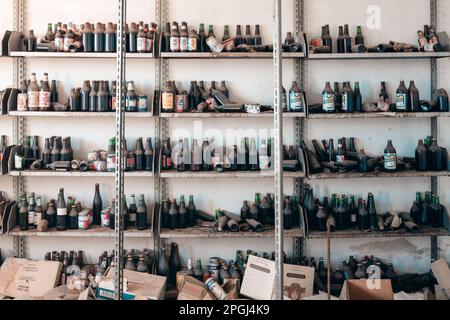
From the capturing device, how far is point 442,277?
404 centimetres

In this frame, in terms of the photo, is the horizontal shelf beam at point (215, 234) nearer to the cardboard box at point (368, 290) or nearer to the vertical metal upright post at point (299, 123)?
the vertical metal upright post at point (299, 123)

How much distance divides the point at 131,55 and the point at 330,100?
153 cm

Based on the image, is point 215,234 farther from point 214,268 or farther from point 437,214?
point 437,214

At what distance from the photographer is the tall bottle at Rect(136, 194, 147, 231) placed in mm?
4400

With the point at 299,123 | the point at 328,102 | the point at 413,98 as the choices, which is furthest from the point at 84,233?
the point at 413,98

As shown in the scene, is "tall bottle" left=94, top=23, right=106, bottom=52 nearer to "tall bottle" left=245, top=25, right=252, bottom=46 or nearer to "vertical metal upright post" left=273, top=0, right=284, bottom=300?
"tall bottle" left=245, top=25, right=252, bottom=46

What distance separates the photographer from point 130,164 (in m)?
4.32

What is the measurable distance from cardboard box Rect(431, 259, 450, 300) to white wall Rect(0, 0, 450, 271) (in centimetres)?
57

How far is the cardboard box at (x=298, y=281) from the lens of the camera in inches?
162

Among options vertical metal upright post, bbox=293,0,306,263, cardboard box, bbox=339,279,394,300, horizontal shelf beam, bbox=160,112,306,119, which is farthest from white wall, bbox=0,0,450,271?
cardboard box, bbox=339,279,394,300

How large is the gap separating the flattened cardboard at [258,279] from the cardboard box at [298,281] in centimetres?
17

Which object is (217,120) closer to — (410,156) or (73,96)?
(73,96)

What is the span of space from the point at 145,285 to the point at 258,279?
807mm

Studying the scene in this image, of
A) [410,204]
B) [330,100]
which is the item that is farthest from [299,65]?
[410,204]
